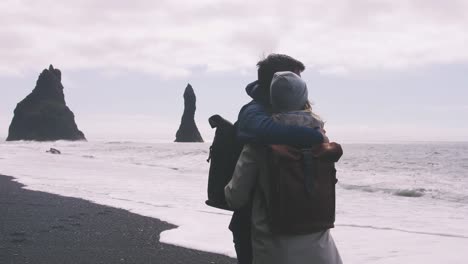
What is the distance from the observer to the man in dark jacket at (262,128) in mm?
2062

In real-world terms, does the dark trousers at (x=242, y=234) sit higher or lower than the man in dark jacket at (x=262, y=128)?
lower

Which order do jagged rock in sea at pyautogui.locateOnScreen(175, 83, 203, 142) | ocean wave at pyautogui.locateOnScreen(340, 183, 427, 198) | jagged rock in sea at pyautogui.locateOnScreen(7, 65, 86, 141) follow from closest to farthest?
ocean wave at pyautogui.locateOnScreen(340, 183, 427, 198) → jagged rock in sea at pyautogui.locateOnScreen(7, 65, 86, 141) → jagged rock in sea at pyautogui.locateOnScreen(175, 83, 203, 142)

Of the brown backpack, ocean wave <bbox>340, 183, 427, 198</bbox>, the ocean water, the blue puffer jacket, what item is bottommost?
ocean wave <bbox>340, 183, 427, 198</bbox>

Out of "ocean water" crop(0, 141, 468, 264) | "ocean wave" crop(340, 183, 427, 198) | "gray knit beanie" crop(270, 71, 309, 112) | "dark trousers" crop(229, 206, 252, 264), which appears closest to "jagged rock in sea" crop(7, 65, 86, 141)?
"ocean water" crop(0, 141, 468, 264)

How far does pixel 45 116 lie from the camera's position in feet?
376

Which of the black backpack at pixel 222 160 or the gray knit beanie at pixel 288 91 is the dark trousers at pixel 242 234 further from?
the gray knit beanie at pixel 288 91

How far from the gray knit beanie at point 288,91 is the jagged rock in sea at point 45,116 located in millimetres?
118125

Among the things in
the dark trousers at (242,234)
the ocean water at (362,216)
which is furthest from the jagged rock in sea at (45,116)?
the dark trousers at (242,234)

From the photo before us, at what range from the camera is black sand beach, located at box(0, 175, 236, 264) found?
16.6ft

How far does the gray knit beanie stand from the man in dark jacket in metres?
0.09

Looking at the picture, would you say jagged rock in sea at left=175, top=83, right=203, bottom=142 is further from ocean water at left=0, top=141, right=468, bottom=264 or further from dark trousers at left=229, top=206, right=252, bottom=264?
dark trousers at left=229, top=206, right=252, bottom=264

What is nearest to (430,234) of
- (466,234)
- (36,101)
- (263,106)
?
(466,234)

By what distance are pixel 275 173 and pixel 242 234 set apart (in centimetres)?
57

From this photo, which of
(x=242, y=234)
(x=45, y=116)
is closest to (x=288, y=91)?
(x=242, y=234)
